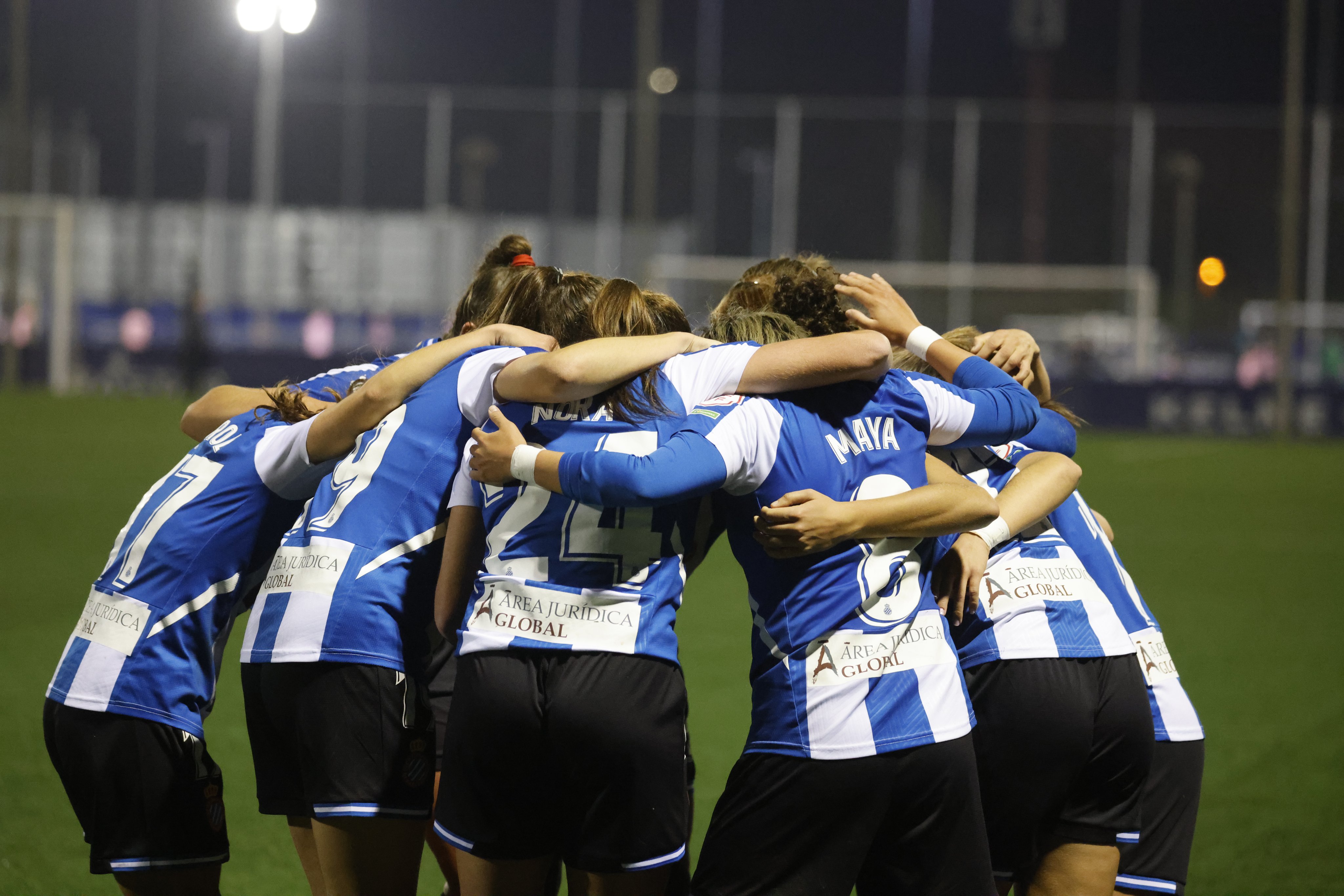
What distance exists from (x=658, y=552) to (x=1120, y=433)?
21.5 meters

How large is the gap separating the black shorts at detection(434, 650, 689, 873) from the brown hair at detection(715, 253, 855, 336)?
0.79 metres

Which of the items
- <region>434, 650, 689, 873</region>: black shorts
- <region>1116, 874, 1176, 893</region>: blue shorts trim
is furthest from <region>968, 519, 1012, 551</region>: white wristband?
<region>1116, 874, 1176, 893</region>: blue shorts trim

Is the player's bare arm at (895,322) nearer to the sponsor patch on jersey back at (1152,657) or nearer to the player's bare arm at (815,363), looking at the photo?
the player's bare arm at (815,363)

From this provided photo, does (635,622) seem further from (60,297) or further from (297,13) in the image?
(60,297)

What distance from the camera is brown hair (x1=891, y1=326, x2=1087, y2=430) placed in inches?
115

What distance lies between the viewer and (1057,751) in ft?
7.91

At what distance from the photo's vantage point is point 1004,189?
30766 millimetres

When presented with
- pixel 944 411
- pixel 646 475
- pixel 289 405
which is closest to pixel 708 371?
pixel 646 475

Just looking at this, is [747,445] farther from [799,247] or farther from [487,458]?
[799,247]

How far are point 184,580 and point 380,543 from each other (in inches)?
16.5

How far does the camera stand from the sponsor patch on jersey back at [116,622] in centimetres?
254

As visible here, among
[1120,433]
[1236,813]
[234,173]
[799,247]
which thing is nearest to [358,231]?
[234,173]

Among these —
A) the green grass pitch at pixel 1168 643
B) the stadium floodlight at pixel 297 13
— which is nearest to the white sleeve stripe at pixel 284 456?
the green grass pitch at pixel 1168 643

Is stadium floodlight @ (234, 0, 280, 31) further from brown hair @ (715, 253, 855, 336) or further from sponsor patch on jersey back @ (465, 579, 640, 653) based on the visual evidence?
sponsor patch on jersey back @ (465, 579, 640, 653)
